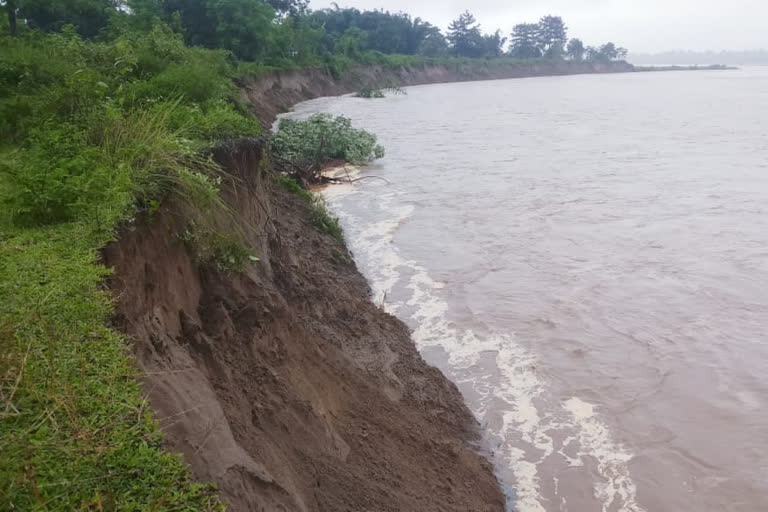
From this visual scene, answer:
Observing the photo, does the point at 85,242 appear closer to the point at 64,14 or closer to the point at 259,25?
the point at 64,14

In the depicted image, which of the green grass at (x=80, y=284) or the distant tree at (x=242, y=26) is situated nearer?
the green grass at (x=80, y=284)

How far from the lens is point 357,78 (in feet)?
195

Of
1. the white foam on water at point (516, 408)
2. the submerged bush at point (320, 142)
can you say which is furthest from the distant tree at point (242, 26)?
the white foam on water at point (516, 408)

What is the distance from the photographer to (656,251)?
470 inches

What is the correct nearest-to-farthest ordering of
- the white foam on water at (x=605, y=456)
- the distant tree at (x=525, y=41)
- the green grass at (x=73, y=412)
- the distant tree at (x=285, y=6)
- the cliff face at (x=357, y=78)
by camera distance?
1. the green grass at (x=73, y=412)
2. the white foam on water at (x=605, y=456)
3. the cliff face at (x=357, y=78)
4. the distant tree at (x=285, y=6)
5. the distant tree at (x=525, y=41)

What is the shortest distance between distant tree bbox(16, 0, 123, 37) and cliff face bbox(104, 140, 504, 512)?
2655 centimetres

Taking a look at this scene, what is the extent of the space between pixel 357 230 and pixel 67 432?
35.5 ft

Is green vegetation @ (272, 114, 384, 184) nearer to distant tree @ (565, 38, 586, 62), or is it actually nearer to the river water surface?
the river water surface

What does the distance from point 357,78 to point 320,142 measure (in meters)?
43.9

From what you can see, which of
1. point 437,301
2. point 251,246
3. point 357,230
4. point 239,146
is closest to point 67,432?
point 251,246

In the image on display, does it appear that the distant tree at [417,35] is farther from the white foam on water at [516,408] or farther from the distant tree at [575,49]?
the white foam on water at [516,408]

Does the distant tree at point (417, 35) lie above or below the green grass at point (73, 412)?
above

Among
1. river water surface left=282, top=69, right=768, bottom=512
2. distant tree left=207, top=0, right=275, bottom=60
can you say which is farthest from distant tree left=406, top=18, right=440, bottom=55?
river water surface left=282, top=69, right=768, bottom=512

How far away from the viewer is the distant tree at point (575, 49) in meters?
123
